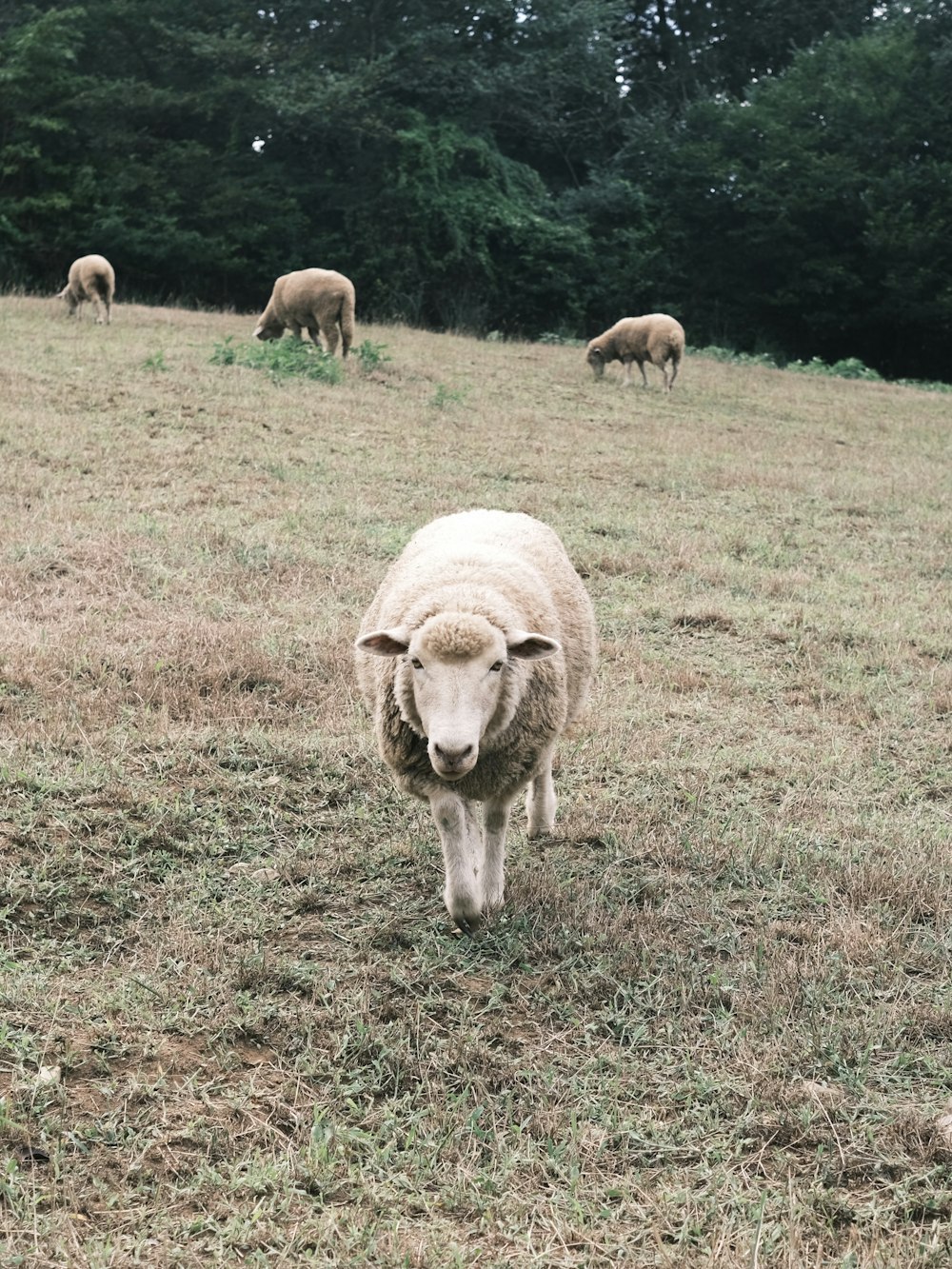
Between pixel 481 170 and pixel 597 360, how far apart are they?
465 inches

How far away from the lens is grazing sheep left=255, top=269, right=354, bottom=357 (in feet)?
49.7

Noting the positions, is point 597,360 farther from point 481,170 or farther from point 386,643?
point 386,643

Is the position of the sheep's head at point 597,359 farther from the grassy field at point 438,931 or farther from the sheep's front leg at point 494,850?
the sheep's front leg at point 494,850

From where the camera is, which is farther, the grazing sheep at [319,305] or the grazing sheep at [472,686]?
the grazing sheep at [319,305]

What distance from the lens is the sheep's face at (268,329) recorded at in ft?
53.7

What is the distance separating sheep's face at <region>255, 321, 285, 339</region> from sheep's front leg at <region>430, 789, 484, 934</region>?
45.3 ft

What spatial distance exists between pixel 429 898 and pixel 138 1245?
64.3 inches

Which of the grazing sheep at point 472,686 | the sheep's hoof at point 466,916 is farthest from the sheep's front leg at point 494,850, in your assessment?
the sheep's hoof at point 466,916

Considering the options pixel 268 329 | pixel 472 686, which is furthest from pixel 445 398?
pixel 472 686

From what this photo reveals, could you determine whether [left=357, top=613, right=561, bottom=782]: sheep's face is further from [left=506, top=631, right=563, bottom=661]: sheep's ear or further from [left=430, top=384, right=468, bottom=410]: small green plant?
[left=430, top=384, right=468, bottom=410]: small green plant

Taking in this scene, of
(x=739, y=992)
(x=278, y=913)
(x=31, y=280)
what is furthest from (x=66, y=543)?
(x=31, y=280)

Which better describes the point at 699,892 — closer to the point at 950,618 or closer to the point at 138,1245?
the point at 138,1245

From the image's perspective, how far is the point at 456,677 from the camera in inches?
131

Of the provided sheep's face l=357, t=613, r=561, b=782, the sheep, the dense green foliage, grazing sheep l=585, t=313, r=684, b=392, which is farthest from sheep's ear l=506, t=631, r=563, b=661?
the dense green foliage
